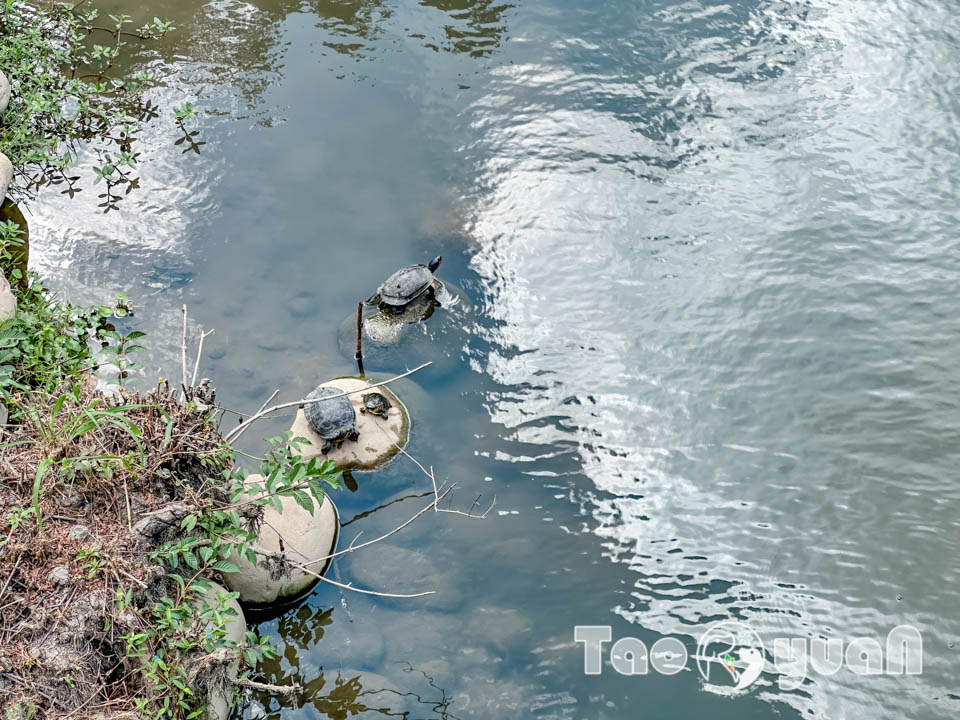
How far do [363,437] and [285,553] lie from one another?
1241 millimetres

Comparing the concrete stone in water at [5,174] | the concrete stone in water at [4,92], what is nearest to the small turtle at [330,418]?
the concrete stone in water at [5,174]

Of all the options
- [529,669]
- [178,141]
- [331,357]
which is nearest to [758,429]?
[529,669]

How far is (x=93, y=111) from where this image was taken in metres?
8.61

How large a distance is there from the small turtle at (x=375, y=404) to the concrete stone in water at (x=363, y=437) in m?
0.04

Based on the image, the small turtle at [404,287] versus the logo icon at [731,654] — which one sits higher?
the small turtle at [404,287]

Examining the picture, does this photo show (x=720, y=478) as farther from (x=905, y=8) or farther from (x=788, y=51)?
(x=905, y=8)

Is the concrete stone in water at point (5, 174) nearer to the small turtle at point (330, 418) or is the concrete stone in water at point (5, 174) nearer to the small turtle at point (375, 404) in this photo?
the small turtle at point (330, 418)

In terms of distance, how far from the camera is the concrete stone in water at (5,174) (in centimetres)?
736

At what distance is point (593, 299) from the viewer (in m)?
7.26

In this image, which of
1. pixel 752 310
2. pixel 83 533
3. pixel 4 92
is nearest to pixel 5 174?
pixel 4 92

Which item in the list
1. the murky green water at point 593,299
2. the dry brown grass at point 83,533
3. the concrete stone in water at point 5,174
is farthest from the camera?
the concrete stone in water at point 5,174

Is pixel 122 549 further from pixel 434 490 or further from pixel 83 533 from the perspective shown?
pixel 434 490

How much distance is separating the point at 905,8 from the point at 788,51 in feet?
6.24

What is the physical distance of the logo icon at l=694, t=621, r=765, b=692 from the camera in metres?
5.05
